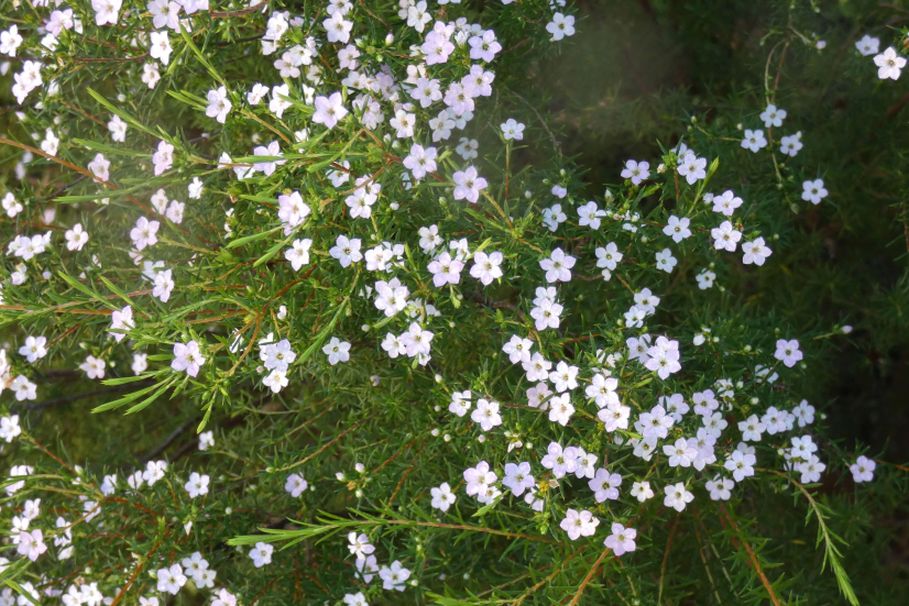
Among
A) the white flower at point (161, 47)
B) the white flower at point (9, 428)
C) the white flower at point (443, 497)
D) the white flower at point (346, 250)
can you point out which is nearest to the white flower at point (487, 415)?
the white flower at point (443, 497)

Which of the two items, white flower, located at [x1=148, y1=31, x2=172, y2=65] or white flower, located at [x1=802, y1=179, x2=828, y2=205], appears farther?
white flower, located at [x1=802, y1=179, x2=828, y2=205]

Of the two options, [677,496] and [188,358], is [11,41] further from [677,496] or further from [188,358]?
[677,496]

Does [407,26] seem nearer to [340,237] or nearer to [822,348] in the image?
[340,237]

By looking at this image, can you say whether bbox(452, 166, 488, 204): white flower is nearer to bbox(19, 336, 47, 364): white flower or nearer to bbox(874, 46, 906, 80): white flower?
bbox(874, 46, 906, 80): white flower

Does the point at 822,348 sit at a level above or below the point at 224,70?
below

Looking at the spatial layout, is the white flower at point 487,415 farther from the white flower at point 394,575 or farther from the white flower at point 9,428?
the white flower at point 9,428

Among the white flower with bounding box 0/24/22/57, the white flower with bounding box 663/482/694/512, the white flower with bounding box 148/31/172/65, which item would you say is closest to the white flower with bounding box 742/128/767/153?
the white flower with bounding box 663/482/694/512

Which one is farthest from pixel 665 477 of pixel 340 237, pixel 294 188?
Result: pixel 294 188

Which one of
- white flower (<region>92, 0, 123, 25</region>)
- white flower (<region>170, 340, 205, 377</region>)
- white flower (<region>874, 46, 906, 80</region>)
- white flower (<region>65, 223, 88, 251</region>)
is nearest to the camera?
white flower (<region>170, 340, 205, 377</region>)
